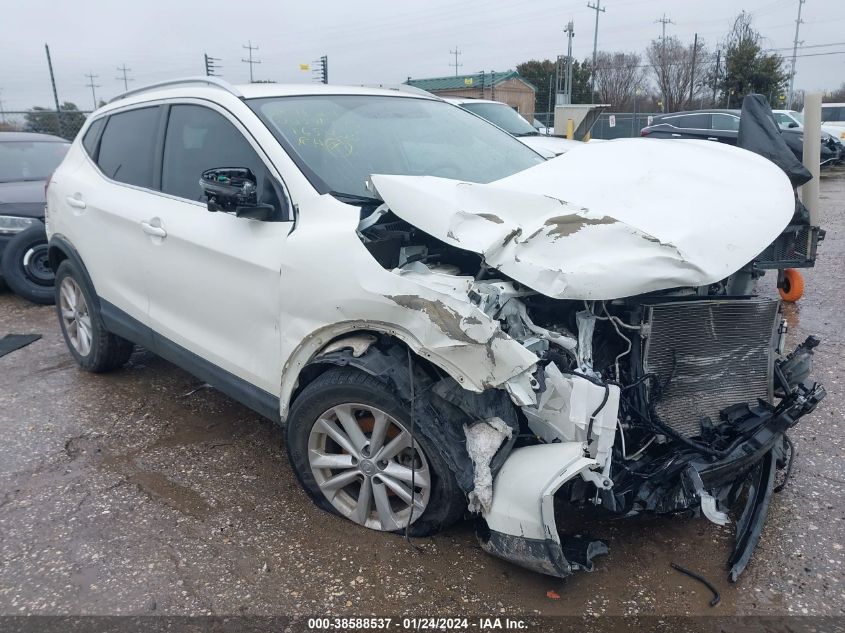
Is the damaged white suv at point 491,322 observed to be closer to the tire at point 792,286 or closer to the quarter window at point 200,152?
the quarter window at point 200,152

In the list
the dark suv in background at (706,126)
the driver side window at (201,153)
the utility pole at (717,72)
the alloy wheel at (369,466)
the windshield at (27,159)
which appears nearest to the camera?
the alloy wheel at (369,466)

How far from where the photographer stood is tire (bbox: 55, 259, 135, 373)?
448 centimetres

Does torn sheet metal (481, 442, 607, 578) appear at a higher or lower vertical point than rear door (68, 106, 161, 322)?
lower

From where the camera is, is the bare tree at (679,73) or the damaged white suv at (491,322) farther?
the bare tree at (679,73)

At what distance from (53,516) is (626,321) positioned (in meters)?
2.75

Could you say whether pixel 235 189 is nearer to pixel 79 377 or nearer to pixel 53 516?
pixel 53 516

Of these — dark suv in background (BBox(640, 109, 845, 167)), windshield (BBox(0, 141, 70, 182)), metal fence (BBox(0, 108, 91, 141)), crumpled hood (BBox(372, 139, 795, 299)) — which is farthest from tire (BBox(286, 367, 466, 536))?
metal fence (BBox(0, 108, 91, 141))

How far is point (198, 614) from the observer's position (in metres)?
2.51

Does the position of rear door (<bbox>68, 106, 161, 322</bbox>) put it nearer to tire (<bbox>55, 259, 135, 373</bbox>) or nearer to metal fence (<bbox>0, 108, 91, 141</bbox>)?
tire (<bbox>55, 259, 135, 373</bbox>)

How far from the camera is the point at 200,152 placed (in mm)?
3541

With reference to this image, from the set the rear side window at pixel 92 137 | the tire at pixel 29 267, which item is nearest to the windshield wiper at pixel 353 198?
the rear side window at pixel 92 137

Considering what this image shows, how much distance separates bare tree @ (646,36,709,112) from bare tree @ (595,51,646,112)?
1.50m

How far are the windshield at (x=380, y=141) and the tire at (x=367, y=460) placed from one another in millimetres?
916

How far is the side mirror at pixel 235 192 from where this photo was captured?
9.55ft
